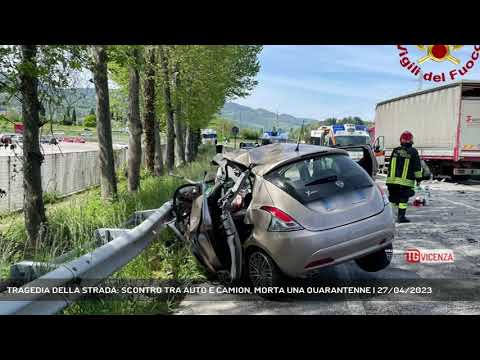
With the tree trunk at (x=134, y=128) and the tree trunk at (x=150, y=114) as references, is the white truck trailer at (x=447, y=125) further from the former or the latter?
the tree trunk at (x=134, y=128)

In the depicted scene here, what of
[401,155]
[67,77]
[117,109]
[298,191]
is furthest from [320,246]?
[117,109]

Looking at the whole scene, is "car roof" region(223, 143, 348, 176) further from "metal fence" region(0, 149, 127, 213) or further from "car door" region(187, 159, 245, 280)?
"metal fence" region(0, 149, 127, 213)

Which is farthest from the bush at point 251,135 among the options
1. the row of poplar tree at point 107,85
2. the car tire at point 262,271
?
the car tire at point 262,271

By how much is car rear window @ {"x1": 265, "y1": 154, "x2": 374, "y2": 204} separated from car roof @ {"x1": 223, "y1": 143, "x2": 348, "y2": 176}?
0.08 meters

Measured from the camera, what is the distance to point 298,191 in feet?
14.6

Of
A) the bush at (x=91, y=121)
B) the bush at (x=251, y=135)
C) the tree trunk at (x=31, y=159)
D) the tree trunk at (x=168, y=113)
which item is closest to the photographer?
the tree trunk at (x=31, y=159)

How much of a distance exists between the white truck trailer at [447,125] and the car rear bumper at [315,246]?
37.3 feet

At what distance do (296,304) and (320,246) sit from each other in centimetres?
60

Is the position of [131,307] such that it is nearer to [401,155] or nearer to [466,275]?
[466,275]

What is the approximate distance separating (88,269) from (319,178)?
226 centimetres

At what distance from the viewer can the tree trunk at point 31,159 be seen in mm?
5906

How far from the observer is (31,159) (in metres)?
6.13

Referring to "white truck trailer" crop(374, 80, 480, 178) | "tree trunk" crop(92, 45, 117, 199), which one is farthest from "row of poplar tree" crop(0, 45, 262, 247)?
"white truck trailer" crop(374, 80, 480, 178)

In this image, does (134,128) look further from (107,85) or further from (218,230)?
(218,230)
